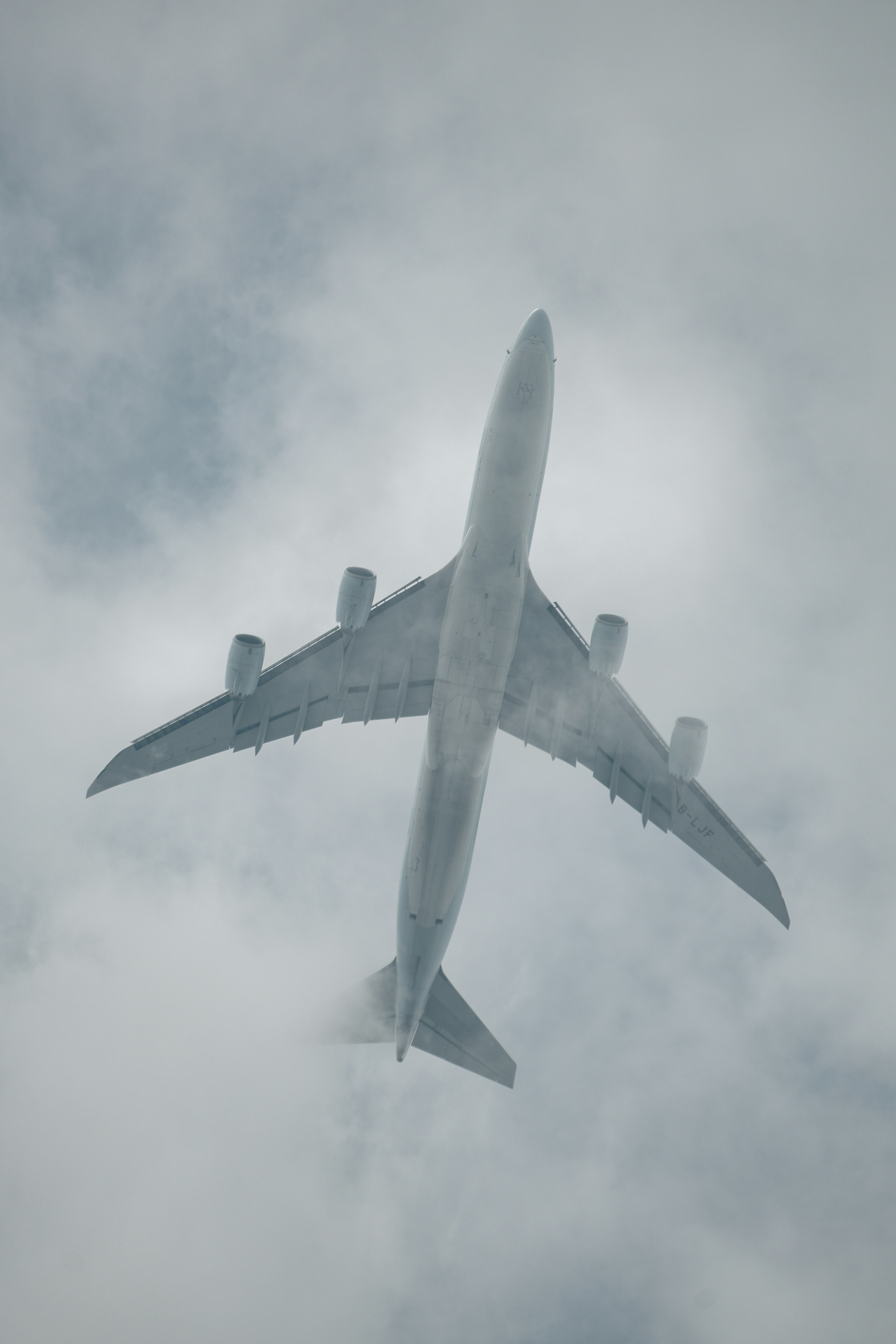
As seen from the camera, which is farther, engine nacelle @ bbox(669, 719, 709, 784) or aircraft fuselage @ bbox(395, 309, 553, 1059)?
engine nacelle @ bbox(669, 719, 709, 784)

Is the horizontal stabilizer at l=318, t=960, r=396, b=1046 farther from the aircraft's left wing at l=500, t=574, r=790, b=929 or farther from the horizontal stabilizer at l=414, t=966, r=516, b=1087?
the aircraft's left wing at l=500, t=574, r=790, b=929

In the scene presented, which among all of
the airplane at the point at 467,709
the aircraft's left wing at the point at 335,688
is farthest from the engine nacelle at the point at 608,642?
the aircraft's left wing at the point at 335,688

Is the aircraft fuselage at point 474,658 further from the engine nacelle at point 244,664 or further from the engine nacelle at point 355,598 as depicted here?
the engine nacelle at point 244,664

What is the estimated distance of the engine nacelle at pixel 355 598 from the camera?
31344mm

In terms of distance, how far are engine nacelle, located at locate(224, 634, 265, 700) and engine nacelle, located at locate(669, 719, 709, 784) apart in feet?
48.5

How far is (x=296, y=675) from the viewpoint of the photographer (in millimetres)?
35188

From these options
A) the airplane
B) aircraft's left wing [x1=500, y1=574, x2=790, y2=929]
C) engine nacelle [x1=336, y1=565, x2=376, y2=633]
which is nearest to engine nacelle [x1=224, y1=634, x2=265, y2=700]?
the airplane

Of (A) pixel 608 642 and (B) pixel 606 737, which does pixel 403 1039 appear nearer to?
(B) pixel 606 737

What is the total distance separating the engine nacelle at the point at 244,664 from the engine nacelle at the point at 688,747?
→ 1479cm

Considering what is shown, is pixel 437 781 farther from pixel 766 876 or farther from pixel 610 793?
pixel 766 876

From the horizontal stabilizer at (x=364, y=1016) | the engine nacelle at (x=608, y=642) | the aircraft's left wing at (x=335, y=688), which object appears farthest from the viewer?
the horizontal stabilizer at (x=364, y=1016)

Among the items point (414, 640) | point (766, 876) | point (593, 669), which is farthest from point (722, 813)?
point (414, 640)

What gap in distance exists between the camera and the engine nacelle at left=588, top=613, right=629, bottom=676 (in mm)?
31500

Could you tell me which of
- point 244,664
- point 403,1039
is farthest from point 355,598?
point 403,1039
